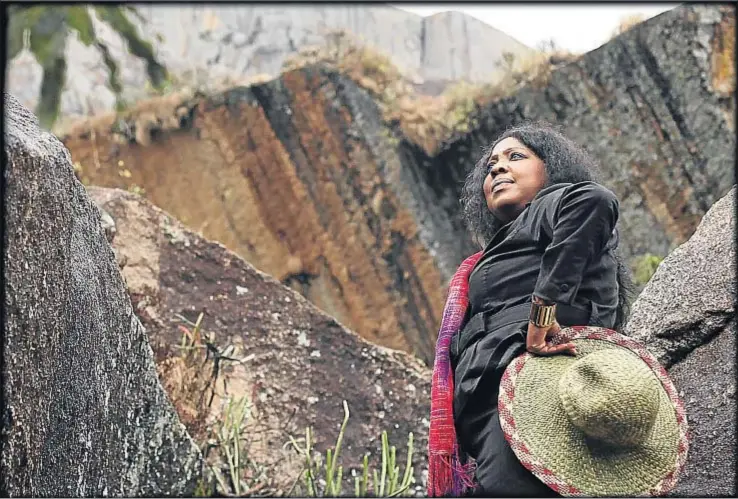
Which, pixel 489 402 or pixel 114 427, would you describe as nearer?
pixel 489 402

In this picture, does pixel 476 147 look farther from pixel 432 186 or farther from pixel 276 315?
pixel 276 315

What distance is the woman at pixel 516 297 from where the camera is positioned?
2.54 meters

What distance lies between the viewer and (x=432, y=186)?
29.9 ft

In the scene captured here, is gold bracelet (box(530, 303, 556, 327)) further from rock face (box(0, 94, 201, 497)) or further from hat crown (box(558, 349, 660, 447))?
rock face (box(0, 94, 201, 497))

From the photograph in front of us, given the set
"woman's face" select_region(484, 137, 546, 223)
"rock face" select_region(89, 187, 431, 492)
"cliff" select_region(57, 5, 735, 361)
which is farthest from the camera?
"cliff" select_region(57, 5, 735, 361)

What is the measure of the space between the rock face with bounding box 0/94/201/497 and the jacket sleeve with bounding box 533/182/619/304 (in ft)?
4.87

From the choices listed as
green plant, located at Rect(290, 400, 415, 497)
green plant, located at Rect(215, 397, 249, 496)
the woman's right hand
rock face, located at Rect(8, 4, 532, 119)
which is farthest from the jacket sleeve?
rock face, located at Rect(8, 4, 532, 119)

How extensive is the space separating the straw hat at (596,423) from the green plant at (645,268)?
453 centimetres

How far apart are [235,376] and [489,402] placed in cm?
332

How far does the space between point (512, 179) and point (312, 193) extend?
244 inches

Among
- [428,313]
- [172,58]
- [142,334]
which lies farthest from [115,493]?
[172,58]

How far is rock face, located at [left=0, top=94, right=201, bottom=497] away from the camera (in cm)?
244

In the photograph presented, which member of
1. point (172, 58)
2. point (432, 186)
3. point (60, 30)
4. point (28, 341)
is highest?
point (172, 58)

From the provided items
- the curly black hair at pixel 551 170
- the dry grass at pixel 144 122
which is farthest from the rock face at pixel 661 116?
the curly black hair at pixel 551 170
